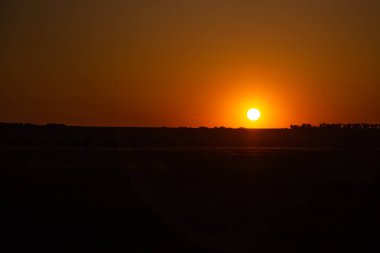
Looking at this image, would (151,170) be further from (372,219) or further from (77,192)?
(372,219)

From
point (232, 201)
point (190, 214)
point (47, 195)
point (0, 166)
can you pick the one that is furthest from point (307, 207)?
point (0, 166)

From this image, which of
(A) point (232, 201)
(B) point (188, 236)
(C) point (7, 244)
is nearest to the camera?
(C) point (7, 244)

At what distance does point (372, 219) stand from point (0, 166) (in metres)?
21.8

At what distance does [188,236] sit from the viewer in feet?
45.9

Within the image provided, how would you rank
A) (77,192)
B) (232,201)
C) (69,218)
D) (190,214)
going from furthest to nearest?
(77,192) < (232,201) < (190,214) < (69,218)

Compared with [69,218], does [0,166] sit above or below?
above

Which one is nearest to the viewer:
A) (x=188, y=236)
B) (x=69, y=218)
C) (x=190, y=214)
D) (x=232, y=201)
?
(x=188, y=236)

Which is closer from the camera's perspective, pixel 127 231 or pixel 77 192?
pixel 127 231

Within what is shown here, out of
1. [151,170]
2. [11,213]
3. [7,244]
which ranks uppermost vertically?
[151,170]

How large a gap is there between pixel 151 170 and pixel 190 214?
15544 mm

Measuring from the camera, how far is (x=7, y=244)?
13.0 metres

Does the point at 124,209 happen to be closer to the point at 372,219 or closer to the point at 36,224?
the point at 36,224

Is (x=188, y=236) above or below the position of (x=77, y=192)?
below

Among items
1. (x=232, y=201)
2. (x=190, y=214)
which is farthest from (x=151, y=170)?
(x=190, y=214)
